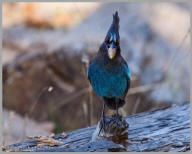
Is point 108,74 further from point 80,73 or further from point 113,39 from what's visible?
point 80,73

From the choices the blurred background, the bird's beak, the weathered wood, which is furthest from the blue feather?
the blurred background

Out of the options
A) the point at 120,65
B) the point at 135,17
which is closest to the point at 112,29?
the point at 120,65

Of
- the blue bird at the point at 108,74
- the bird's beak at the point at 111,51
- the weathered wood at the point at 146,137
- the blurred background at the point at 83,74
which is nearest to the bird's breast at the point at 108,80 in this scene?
the blue bird at the point at 108,74

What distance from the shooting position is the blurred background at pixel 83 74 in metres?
5.82

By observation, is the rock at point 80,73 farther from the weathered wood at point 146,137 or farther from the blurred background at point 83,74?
the weathered wood at point 146,137

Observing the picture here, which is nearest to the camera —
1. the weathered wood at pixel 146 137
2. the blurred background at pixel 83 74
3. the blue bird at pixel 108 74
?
the weathered wood at pixel 146 137

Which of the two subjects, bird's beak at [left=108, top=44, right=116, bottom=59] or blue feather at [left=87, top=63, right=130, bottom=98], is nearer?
bird's beak at [left=108, top=44, right=116, bottom=59]

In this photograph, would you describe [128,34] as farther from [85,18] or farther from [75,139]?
[75,139]

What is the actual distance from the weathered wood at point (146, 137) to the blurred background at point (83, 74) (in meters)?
1.28

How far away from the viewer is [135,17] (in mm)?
6828

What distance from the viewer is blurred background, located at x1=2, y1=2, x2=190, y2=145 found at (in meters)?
5.82

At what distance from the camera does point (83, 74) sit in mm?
5641

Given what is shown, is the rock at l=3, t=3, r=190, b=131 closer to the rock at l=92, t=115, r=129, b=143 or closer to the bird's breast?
the bird's breast

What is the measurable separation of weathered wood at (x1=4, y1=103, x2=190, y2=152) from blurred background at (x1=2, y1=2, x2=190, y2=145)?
1.28 meters
